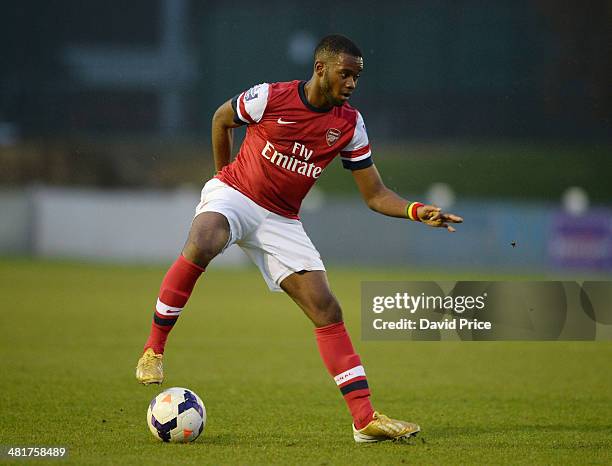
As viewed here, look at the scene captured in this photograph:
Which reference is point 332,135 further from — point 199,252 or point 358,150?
point 199,252

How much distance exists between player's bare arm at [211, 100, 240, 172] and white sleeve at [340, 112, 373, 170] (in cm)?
73

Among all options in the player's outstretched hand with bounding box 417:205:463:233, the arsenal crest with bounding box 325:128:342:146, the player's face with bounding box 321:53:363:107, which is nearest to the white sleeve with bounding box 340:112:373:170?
the arsenal crest with bounding box 325:128:342:146

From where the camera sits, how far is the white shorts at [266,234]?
6.50 meters

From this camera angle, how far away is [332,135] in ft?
21.6

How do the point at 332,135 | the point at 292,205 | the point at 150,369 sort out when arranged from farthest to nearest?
1. the point at 292,205
2. the point at 332,135
3. the point at 150,369

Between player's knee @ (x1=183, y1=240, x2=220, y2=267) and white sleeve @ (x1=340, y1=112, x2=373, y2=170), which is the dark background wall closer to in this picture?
white sleeve @ (x1=340, y1=112, x2=373, y2=170)

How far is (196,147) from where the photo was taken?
39562 mm

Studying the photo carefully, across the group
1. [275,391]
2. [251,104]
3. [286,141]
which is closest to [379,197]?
[286,141]

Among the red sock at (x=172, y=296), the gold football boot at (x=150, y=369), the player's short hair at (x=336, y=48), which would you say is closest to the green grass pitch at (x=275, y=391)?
the gold football boot at (x=150, y=369)

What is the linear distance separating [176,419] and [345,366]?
108 centimetres

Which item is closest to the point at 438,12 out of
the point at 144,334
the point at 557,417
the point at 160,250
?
the point at 160,250

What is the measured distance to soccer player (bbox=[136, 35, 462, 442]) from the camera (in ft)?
20.9

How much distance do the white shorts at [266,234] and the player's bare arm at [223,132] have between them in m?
0.38

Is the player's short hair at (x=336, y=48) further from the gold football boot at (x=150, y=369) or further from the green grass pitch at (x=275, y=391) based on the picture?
the green grass pitch at (x=275, y=391)
